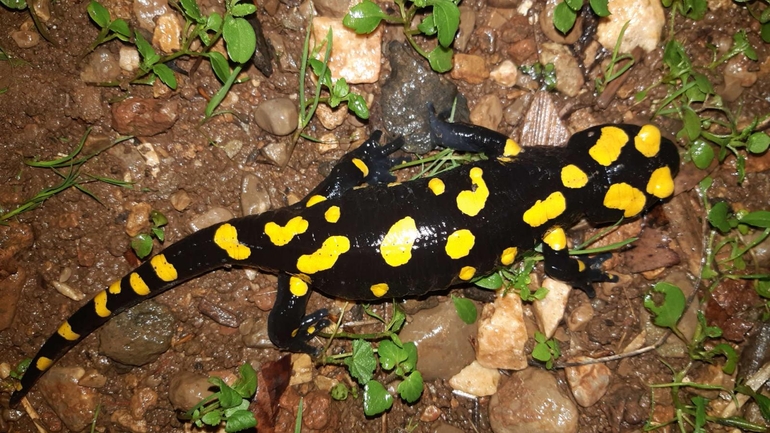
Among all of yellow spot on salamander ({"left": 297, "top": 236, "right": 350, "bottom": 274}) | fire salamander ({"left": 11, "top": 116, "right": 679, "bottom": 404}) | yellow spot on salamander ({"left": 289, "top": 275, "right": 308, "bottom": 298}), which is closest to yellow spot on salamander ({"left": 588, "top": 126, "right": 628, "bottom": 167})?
fire salamander ({"left": 11, "top": 116, "right": 679, "bottom": 404})

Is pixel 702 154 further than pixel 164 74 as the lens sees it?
Yes

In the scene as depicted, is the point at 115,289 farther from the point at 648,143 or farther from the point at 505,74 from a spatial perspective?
the point at 648,143

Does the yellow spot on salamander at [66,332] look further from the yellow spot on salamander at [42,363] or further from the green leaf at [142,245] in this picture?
the green leaf at [142,245]

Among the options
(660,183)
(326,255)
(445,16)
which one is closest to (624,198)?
(660,183)

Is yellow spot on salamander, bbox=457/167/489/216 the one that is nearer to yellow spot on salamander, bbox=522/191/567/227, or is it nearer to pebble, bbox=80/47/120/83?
yellow spot on salamander, bbox=522/191/567/227

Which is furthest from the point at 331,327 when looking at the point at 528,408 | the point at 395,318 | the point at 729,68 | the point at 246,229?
the point at 729,68

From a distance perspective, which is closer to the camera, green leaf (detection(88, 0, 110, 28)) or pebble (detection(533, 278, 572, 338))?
green leaf (detection(88, 0, 110, 28))

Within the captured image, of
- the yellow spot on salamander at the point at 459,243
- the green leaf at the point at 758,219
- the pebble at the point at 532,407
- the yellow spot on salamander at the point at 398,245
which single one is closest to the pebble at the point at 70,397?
the yellow spot on salamander at the point at 398,245
